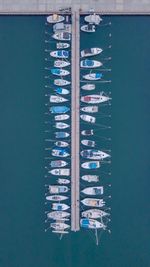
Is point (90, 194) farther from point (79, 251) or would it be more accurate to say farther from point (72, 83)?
point (72, 83)

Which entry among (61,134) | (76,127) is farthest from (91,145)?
(61,134)

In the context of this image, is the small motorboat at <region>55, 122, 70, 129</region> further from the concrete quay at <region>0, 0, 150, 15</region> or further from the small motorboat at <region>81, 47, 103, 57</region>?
the concrete quay at <region>0, 0, 150, 15</region>

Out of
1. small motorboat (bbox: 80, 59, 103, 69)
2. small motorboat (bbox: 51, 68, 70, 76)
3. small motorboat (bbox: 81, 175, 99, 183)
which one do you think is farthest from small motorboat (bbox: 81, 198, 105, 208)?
small motorboat (bbox: 80, 59, 103, 69)
